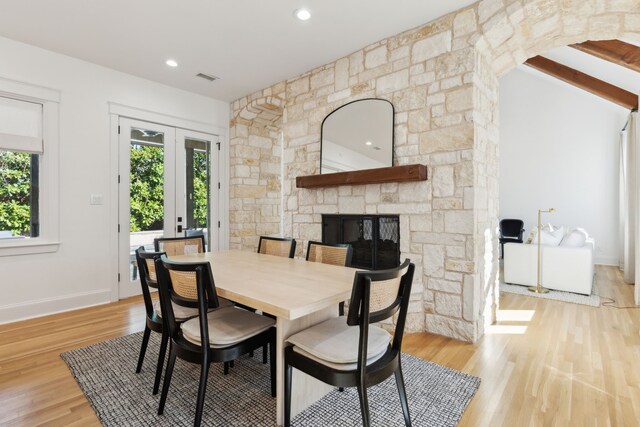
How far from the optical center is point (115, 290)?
3770mm

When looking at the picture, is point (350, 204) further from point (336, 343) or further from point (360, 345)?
point (360, 345)

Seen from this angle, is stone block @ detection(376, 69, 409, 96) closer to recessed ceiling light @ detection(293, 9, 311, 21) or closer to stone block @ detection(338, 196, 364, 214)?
recessed ceiling light @ detection(293, 9, 311, 21)

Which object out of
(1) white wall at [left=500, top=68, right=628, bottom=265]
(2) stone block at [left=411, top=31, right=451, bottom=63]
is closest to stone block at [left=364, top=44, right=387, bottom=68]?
(2) stone block at [left=411, top=31, right=451, bottom=63]

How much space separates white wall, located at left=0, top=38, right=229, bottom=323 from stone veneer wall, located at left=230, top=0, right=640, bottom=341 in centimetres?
266

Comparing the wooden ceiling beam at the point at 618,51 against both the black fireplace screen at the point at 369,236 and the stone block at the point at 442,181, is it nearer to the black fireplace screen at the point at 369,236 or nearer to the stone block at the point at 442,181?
the stone block at the point at 442,181

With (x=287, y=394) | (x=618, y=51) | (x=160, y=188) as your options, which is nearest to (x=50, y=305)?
(x=160, y=188)

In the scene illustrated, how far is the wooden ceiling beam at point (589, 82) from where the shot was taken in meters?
5.16

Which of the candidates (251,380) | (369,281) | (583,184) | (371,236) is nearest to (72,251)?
(251,380)

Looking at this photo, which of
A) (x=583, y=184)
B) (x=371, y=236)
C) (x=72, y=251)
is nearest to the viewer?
(x=371, y=236)

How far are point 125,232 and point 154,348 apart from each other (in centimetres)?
198

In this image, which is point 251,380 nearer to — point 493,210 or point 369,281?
point 369,281

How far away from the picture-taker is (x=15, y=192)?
319 cm

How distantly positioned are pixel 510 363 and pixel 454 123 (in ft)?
6.03

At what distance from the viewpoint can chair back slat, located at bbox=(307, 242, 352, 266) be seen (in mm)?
2307
